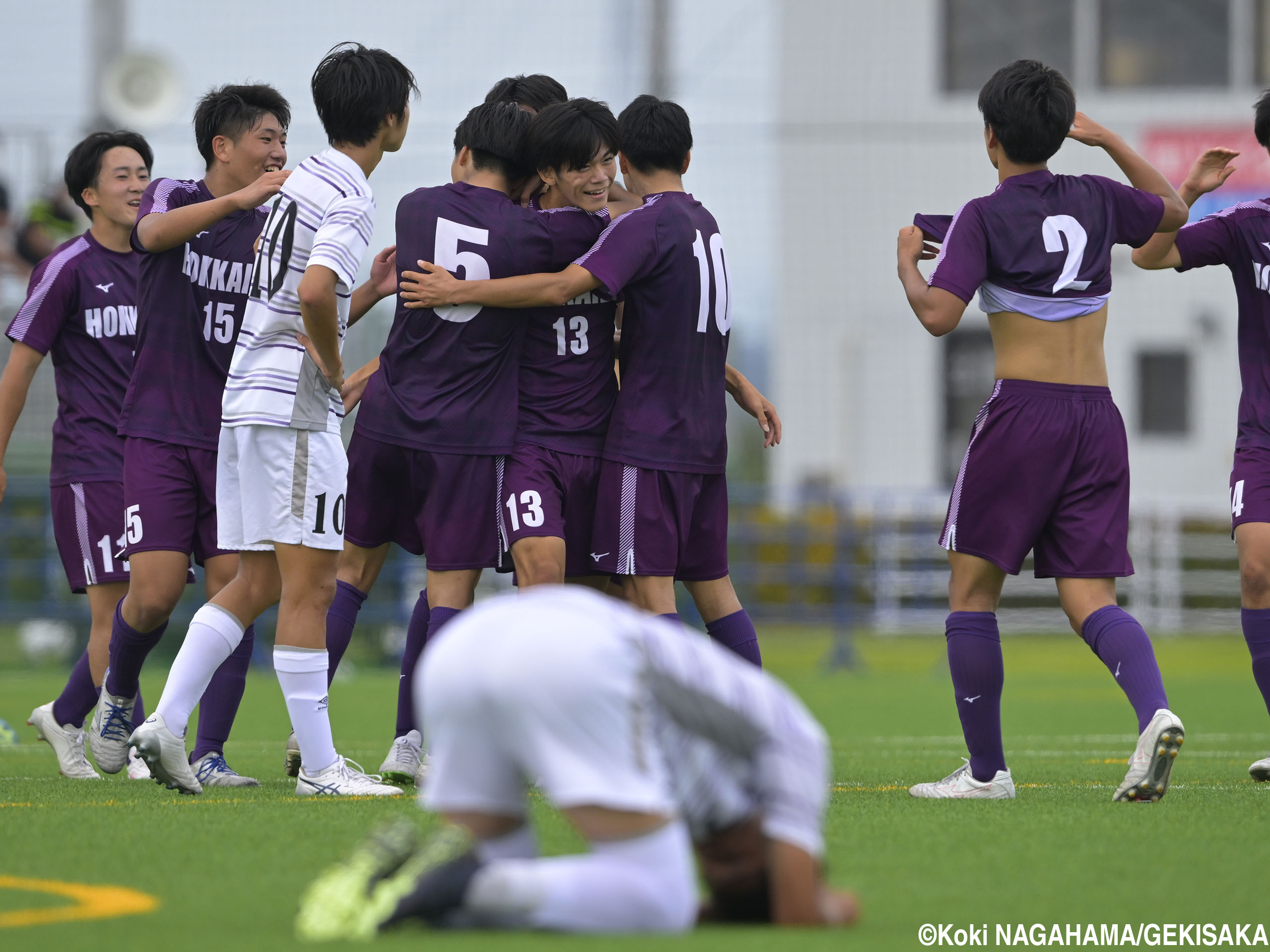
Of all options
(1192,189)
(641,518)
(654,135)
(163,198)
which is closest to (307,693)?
(641,518)

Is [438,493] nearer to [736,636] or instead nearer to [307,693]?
[307,693]

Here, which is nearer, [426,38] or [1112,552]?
[1112,552]

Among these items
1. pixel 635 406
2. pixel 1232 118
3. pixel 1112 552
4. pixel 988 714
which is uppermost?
pixel 1232 118

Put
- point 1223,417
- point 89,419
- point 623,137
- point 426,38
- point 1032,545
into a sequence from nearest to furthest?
point 1032,545 → point 623,137 → point 89,419 → point 426,38 → point 1223,417

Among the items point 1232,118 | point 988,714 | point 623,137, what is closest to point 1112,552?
point 988,714

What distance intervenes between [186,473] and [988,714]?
293 centimetres

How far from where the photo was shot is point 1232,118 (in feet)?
73.7

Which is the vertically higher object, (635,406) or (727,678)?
(635,406)

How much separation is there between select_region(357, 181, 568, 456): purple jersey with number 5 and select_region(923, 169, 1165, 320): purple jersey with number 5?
1403 mm

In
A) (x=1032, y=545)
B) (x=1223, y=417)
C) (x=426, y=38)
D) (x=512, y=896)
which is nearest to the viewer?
(x=512, y=896)

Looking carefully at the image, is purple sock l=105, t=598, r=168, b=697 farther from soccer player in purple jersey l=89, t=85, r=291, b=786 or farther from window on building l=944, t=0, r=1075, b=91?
window on building l=944, t=0, r=1075, b=91

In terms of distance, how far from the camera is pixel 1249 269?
6.04 meters

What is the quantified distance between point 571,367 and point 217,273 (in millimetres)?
1344

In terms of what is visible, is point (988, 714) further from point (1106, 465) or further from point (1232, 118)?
point (1232, 118)
